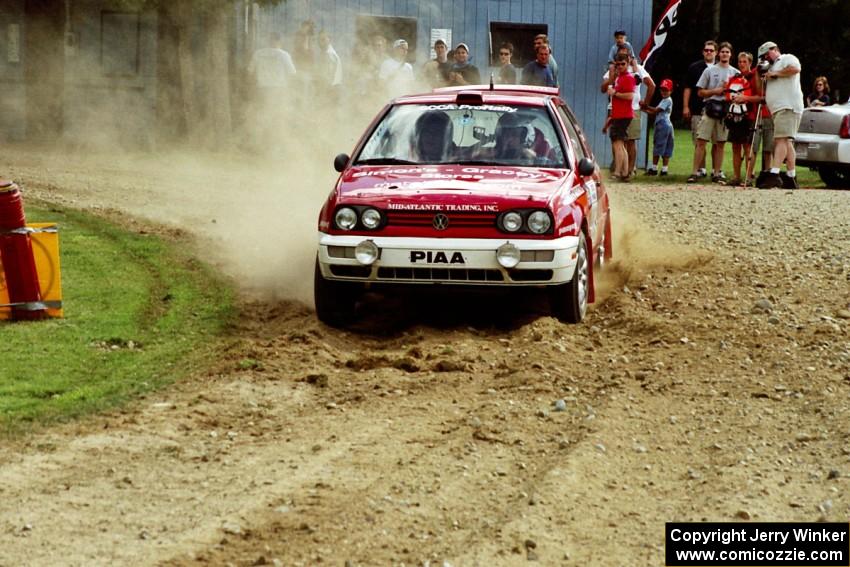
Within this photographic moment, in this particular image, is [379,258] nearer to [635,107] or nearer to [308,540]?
[308,540]

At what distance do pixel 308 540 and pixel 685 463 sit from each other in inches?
79.6

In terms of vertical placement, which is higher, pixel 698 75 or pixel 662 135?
pixel 698 75

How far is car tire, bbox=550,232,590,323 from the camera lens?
9.67 meters

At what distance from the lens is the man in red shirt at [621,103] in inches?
832

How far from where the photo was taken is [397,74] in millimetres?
21969

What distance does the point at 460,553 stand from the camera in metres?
5.21

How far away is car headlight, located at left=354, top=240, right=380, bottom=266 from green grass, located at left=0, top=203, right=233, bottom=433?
3.75 feet

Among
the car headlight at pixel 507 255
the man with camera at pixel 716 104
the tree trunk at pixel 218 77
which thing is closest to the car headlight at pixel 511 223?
the car headlight at pixel 507 255

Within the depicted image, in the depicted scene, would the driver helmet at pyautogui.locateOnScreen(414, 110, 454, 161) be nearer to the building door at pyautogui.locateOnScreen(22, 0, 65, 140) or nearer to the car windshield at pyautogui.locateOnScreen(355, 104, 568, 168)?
the car windshield at pyautogui.locateOnScreen(355, 104, 568, 168)

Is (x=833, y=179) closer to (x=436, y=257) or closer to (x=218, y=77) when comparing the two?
(x=218, y=77)

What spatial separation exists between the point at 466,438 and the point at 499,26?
21930 mm

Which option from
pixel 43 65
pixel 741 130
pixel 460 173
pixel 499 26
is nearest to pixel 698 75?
pixel 741 130

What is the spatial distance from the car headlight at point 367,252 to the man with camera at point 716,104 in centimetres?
1282

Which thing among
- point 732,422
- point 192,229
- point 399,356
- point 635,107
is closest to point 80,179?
point 192,229
